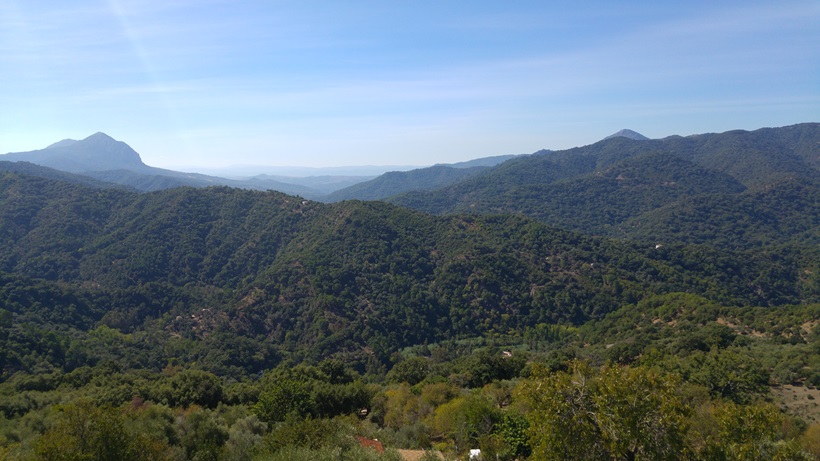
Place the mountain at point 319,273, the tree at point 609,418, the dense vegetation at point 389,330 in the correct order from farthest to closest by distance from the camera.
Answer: the mountain at point 319,273
the dense vegetation at point 389,330
the tree at point 609,418

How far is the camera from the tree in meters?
10.7

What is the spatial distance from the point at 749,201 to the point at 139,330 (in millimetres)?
185823

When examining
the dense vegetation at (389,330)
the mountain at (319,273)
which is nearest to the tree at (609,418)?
the dense vegetation at (389,330)

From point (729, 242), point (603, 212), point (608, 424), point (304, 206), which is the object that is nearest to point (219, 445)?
point (608, 424)

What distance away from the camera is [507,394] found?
27953mm

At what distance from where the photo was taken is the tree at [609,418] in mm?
10742

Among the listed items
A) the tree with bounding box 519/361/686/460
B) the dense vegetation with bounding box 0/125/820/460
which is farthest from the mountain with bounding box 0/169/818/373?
the tree with bounding box 519/361/686/460

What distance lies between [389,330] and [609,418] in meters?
61.6

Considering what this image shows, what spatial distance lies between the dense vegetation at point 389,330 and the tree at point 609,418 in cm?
6

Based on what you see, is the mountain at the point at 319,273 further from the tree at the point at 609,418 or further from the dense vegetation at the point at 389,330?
the tree at the point at 609,418

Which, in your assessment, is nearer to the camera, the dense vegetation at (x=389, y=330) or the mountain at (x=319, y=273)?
the dense vegetation at (x=389, y=330)

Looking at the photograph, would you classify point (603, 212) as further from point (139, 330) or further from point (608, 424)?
point (608, 424)

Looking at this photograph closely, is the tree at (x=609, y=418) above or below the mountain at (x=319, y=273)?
above

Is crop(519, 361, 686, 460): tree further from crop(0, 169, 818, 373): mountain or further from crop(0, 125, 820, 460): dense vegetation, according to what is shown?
crop(0, 169, 818, 373): mountain
